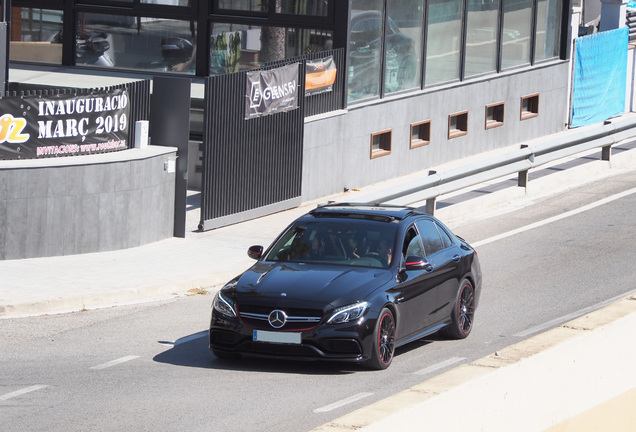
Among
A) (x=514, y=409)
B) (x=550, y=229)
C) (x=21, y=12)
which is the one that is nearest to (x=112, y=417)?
(x=514, y=409)

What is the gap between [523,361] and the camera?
7.91 meters

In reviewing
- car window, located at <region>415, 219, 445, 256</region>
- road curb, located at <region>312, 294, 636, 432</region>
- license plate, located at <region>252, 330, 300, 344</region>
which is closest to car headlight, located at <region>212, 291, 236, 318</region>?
license plate, located at <region>252, 330, 300, 344</region>

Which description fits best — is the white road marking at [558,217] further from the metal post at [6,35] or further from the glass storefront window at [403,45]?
the metal post at [6,35]

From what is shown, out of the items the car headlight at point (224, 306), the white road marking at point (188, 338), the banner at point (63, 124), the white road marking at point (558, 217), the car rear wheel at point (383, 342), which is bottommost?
the white road marking at point (188, 338)

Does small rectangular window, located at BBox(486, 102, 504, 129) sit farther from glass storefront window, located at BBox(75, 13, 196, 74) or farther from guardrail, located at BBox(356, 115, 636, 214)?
glass storefront window, located at BBox(75, 13, 196, 74)

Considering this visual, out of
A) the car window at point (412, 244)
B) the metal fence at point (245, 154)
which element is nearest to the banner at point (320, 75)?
the metal fence at point (245, 154)

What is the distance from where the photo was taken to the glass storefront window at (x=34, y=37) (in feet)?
81.6

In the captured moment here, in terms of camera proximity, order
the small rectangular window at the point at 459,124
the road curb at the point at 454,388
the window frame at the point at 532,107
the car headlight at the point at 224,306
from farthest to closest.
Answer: the window frame at the point at 532,107, the small rectangular window at the point at 459,124, the car headlight at the point at 224,306, the road curb at the point at 454,388

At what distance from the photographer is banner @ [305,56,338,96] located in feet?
65.1

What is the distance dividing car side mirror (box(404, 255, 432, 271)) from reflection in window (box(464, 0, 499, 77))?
14.1 metres

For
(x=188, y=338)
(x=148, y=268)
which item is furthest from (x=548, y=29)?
(x=188, y=338)

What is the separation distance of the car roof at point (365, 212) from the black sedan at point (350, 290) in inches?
0.4

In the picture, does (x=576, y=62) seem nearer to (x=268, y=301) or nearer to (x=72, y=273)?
(x=72, y=273)

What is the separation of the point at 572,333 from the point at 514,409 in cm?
130
